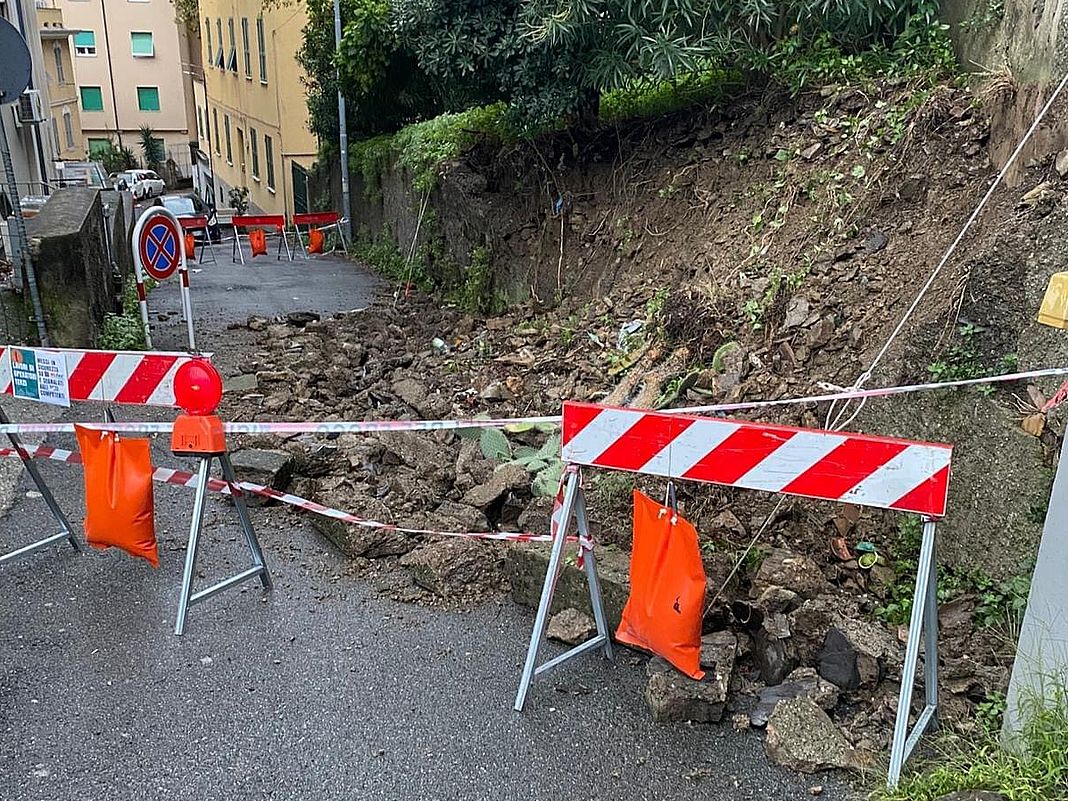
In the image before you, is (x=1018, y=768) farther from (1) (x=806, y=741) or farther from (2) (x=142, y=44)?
(2) (x=142, y=44)

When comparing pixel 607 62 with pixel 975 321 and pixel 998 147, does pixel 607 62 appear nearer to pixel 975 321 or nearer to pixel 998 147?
pixel 998 147

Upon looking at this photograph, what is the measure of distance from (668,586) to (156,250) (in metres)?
7.31

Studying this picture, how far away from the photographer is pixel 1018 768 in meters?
3.03

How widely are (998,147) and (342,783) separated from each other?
5.40 metres

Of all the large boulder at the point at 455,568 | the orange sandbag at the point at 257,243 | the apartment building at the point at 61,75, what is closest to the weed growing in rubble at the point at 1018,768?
the large boulder at the point at 455,568

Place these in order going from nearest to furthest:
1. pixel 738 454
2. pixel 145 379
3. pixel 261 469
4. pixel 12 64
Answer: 1. pixel 738 454
2. pixel 145 379
3. pixel 261 469
4. pixel 12 64

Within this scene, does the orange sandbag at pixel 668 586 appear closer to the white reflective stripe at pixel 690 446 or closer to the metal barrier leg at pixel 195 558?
the white reflective stripe at pixel 690 446

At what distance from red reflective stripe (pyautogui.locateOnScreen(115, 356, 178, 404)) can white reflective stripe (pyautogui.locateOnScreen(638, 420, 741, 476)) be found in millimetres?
2703

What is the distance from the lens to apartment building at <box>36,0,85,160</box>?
3866 centimetres

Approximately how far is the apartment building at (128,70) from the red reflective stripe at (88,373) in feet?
166

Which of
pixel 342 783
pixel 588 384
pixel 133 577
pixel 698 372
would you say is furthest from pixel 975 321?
pixel 133 577

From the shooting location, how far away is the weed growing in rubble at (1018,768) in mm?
2889

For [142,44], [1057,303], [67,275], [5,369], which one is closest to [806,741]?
[1057,303]

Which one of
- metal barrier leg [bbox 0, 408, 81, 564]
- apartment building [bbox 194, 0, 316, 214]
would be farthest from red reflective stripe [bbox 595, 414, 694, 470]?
apartment building [bbox 194, 0, 316, 214]
